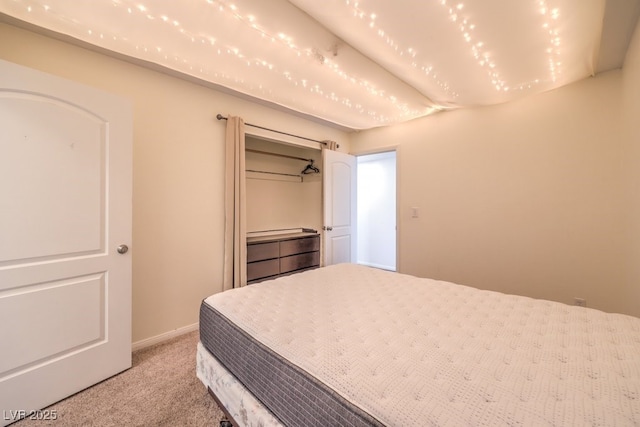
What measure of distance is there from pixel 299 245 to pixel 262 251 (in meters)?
0.61

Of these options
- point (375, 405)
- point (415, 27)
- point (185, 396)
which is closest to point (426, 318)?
point (375, 405)

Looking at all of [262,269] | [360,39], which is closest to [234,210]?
[262,269]

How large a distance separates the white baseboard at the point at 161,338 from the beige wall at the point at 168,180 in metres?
0.04

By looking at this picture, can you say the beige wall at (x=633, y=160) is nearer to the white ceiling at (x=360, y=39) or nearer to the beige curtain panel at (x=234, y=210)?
the white ceiling at (x=360, y=39)

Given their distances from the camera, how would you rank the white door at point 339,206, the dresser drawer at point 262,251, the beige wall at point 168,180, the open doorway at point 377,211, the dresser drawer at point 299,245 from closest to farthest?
the beige wall at point 168,180, the dresser drawer at point 262,251, the dresser drawer at point 299,245, the white door at point 339,206, the open doorway at point 377,211

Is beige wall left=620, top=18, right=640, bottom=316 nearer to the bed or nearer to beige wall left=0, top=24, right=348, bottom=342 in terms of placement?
the bed

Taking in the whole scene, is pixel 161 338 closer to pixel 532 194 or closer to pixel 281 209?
pixel 281 209

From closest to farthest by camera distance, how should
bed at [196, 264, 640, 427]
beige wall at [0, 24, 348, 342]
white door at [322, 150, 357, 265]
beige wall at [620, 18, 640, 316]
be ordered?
bed at [196, 264, 640, 427]
beige wall at [620, 18, 640, 316]
beige wall at [0, 24, 348, 342]
white door at [322, 150, 357, 265]

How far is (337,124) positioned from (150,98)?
236 cm

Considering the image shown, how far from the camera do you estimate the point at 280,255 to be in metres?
3.34

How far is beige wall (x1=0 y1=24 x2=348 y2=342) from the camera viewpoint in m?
2.08

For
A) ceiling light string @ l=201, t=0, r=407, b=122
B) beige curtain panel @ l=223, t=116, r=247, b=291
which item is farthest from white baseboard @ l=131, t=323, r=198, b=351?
ceiling light string @ l=201, t=0, r=407, b=122

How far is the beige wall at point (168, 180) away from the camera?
208 centimetres

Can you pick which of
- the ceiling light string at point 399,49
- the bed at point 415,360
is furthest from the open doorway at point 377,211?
the bed at point 415,360
